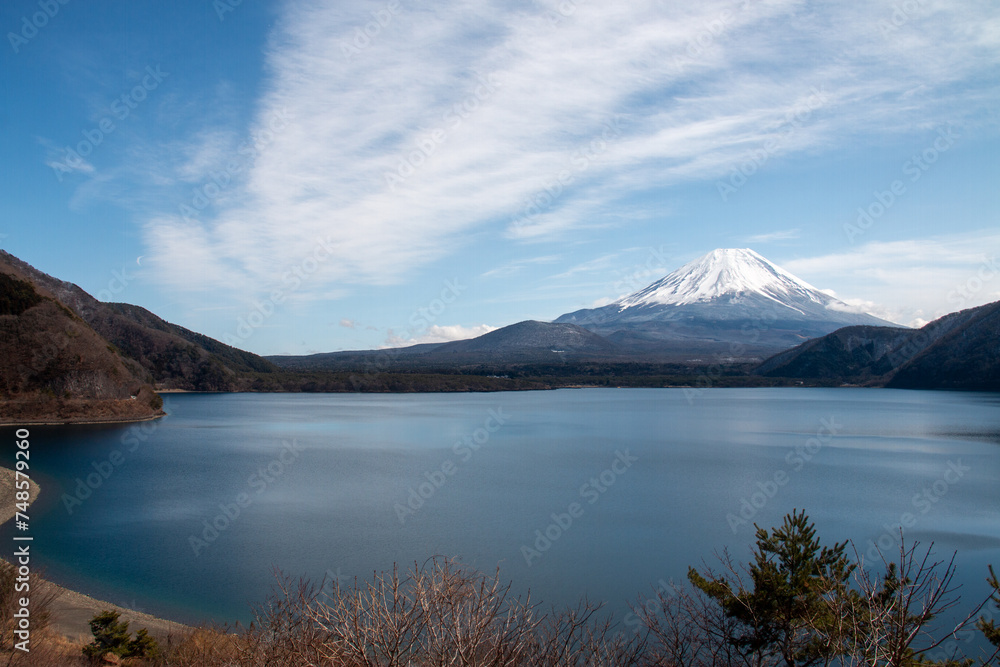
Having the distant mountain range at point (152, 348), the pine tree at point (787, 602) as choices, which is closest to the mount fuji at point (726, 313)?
the distant mountain range at point (152, 348)

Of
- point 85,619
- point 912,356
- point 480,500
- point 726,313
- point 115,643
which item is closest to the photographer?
point 115,643

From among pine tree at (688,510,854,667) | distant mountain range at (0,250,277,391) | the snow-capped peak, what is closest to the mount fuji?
the snow-capped peak

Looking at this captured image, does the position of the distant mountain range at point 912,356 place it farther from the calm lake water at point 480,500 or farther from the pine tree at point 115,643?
the pine tree at point 115,643

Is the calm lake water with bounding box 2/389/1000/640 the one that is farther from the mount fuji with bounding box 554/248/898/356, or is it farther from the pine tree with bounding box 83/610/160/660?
the mount fuji with bounding box 554/248/898/356

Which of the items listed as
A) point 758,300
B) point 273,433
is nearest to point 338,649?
point 273,433

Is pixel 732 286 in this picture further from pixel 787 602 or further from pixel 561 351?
pixel 787 602

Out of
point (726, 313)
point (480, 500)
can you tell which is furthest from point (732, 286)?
point (480, 500)
